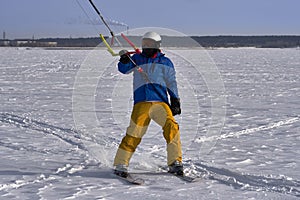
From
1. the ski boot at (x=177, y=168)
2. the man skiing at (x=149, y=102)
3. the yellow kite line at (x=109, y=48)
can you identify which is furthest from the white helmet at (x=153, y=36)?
the ski boot at (x=177, y=168)

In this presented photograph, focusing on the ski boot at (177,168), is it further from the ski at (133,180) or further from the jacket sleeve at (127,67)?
the jacket sleeve at (127,67)

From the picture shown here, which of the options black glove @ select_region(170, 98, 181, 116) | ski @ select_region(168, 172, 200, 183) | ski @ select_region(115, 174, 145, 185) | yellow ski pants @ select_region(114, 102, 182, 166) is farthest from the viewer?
black glove @ select_region(170, 98, 181, 116)

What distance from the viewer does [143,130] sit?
4.33 metres

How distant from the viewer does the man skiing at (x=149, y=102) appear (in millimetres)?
4289

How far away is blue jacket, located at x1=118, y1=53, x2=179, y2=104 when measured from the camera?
4.32 meters

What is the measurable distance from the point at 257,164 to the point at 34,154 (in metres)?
2.59

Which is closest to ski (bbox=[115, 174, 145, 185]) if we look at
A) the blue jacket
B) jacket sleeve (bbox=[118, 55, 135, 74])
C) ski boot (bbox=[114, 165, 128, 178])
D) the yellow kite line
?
ski boot (bbox=[114, 165, 128, 178])

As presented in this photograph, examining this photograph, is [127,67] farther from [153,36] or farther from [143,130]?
[143,130]

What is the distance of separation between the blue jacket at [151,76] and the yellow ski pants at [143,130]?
86 millimetres

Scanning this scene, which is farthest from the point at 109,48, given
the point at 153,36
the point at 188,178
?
the point at 188,178

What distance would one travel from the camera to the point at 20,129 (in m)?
6.84

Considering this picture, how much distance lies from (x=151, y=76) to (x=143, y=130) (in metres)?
0.54

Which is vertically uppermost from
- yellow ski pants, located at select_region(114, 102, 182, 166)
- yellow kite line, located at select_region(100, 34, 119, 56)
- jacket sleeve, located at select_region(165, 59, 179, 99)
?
yellow kite line, located at select_region(100, 34, 119, 56)

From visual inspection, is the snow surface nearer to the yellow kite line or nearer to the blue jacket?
the blue jacket
